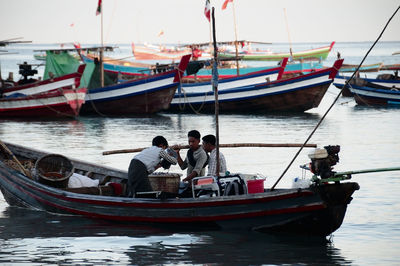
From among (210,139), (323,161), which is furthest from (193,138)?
(323,161)

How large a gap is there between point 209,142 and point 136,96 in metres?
20.3

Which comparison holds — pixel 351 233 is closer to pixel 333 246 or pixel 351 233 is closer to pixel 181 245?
pixel 333 246

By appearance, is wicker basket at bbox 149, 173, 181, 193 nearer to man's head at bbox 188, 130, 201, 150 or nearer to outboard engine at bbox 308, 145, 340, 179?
man's head at bbox 188, 130, 201, 150

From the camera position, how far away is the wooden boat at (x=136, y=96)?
29.9 metres

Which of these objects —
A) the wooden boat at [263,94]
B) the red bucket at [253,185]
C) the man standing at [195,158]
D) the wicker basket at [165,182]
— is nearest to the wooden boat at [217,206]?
the wicker basket at [165,182]

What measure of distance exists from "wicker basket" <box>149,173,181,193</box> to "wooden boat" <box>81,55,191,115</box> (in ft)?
61.9

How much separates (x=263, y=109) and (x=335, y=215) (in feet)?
75.2

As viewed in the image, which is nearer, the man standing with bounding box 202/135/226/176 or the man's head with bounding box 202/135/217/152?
the man standing with bounding box 202/135/226/176

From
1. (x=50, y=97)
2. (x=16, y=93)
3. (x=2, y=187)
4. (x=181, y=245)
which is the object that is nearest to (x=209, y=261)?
(x=181, y=245)

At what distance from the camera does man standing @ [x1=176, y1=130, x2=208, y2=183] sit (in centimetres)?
1058

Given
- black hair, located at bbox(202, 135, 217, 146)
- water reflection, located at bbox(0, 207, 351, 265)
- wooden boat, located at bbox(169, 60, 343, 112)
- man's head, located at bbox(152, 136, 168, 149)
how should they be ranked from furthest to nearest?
wooden boat, located at bbox(169, 60, 343, 112) < black hair, located at bbox(202, 135, 217, 146) < man's head, located at bbox(152, 136, 168, 149) < water reflection, located at bbox(0, 207, 351, 265)

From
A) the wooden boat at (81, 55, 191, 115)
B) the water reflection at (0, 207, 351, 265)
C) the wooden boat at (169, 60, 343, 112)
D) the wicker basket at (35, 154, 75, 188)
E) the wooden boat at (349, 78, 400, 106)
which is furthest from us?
the wooden boat at (349, 78, 400, 106)

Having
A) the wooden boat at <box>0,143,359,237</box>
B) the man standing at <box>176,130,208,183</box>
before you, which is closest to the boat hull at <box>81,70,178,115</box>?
the wooden boat at <box>0,143,359,237</box>

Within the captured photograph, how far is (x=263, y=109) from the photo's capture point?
3200 centimetres
